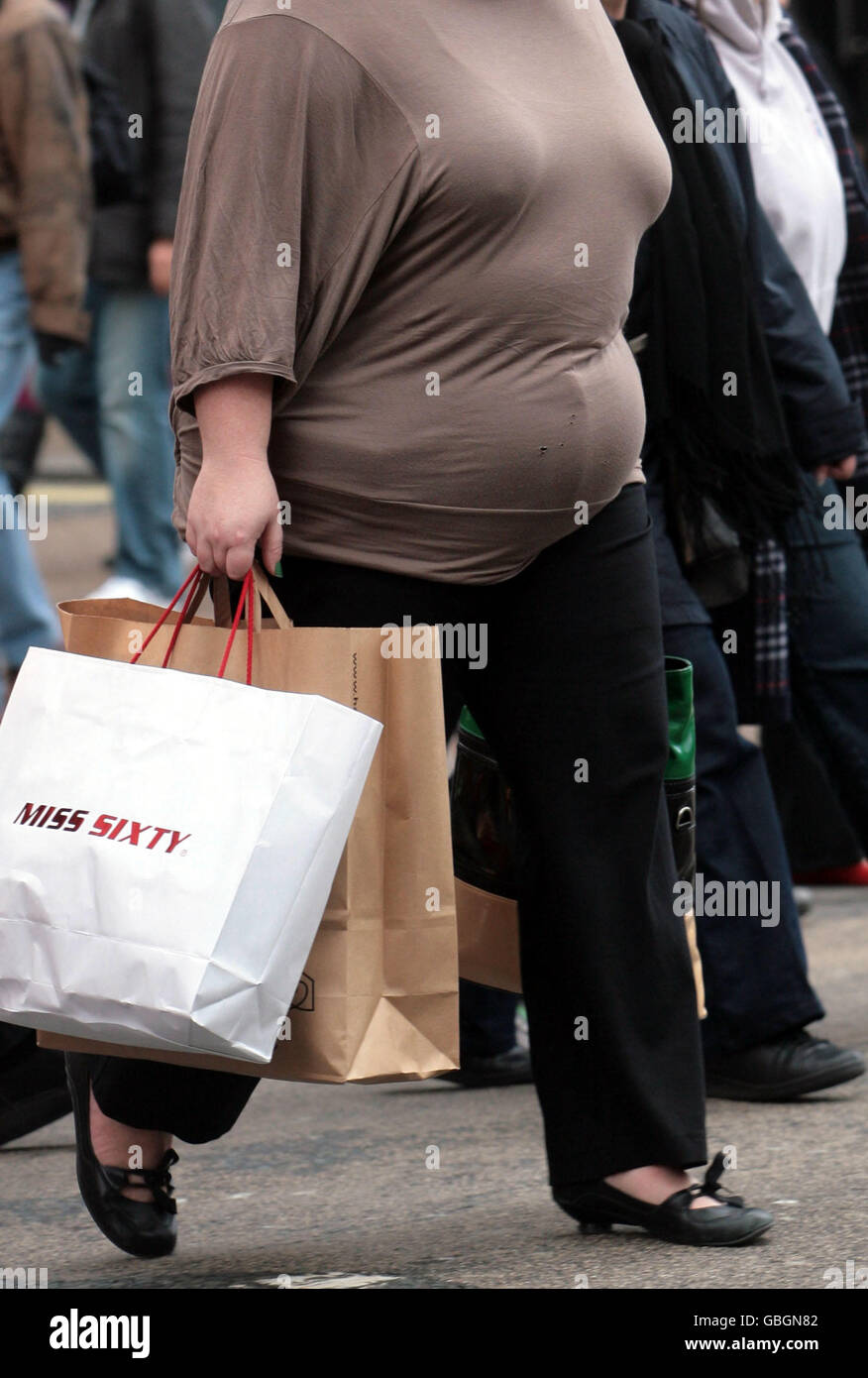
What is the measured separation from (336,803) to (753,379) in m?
1.49

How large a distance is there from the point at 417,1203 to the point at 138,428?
408 centimetres

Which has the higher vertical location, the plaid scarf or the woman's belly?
the plaid scarf

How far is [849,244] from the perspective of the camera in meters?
4.20

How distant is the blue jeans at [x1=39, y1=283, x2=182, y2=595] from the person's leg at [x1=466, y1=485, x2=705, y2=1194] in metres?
4.05

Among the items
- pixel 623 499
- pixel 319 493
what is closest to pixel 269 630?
pixel 319 493

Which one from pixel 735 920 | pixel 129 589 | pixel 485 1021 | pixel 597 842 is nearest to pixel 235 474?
pixel 597 842

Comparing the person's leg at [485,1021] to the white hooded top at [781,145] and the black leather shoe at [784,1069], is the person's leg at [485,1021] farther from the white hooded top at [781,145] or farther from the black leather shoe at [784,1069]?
the white hooded top at [781,145]

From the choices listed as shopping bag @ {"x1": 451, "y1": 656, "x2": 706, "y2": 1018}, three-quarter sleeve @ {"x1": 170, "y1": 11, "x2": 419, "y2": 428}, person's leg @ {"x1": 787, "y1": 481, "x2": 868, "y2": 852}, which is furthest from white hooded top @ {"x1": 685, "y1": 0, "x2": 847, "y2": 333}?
three-quarter sleeve @ {"x1": 170, "y1": 11, "x2": 419, "y2": 428}

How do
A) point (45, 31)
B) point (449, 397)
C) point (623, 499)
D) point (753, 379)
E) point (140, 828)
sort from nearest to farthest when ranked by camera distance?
point (140, 828), point (449, 397), point (623, 499), point (753, 379), point (45, 31)

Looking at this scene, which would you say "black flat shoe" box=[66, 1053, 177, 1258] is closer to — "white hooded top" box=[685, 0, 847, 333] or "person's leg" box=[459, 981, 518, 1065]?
"person's leg" box=[459, 981, 518, 1065]

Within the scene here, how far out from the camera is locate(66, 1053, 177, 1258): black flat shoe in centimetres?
285

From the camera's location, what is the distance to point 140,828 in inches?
95.7

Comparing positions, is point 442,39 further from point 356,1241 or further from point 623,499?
point 356,1241

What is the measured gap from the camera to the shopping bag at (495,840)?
119 inches
